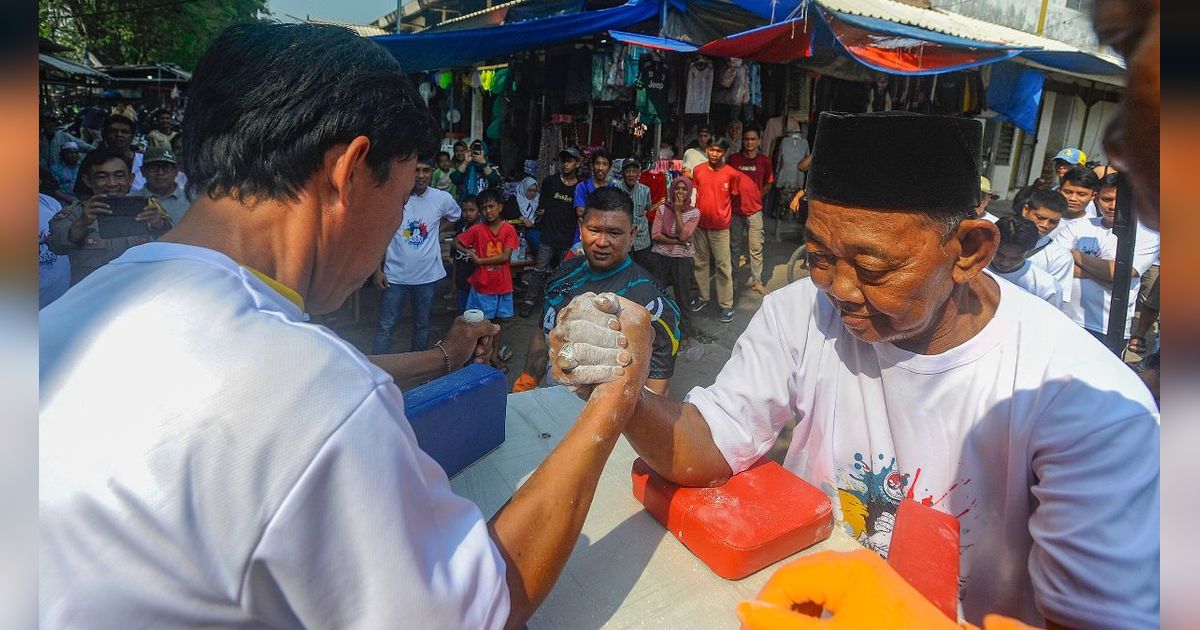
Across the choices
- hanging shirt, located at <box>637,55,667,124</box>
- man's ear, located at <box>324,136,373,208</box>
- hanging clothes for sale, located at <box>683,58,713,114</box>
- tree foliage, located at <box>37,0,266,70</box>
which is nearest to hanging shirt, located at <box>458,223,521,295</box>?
hanging shirt, located at <box>637,55,667,124</box>

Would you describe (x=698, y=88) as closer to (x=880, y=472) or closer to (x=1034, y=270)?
(x=1034, y=270)

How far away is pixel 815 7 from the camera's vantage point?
6.52 meters

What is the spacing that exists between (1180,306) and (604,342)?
1054 mm

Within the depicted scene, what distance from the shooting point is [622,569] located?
1.35m

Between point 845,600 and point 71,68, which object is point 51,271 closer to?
point 845,600

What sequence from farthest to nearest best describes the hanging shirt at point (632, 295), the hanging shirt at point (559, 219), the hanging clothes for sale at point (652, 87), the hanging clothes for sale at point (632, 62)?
1. the hanging clothes for sale at point (652, 87)
2. the hanging clothes for sale at point (632, 62)
3. the hanging shirt at point (559, 219)
4. the hanging shirt at point (632, 295)

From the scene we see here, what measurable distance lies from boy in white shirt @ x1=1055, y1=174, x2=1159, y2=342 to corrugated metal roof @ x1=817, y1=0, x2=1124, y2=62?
4108mm

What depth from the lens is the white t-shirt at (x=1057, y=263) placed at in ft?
14.2

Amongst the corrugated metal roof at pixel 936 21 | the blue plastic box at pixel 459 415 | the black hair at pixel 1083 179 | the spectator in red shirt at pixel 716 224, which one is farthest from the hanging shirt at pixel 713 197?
the blue plastic box at pixel 459 415

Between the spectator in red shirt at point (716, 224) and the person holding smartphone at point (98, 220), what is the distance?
5.19 meters

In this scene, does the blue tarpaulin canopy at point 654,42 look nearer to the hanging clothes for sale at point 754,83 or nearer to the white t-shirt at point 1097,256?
the hanging clothes for sale at point 754,83

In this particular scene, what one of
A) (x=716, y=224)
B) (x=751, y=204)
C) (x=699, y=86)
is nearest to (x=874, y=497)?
(x=716, y=224)

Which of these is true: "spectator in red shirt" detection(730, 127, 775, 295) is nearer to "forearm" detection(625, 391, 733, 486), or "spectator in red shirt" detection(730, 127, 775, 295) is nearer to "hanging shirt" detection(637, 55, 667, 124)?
"hanging shirt" detection(637, 55, 667, 124)

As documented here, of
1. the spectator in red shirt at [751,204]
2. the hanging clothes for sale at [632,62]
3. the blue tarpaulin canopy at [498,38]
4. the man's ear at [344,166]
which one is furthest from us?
the spectator in red shirt at [751,204]
